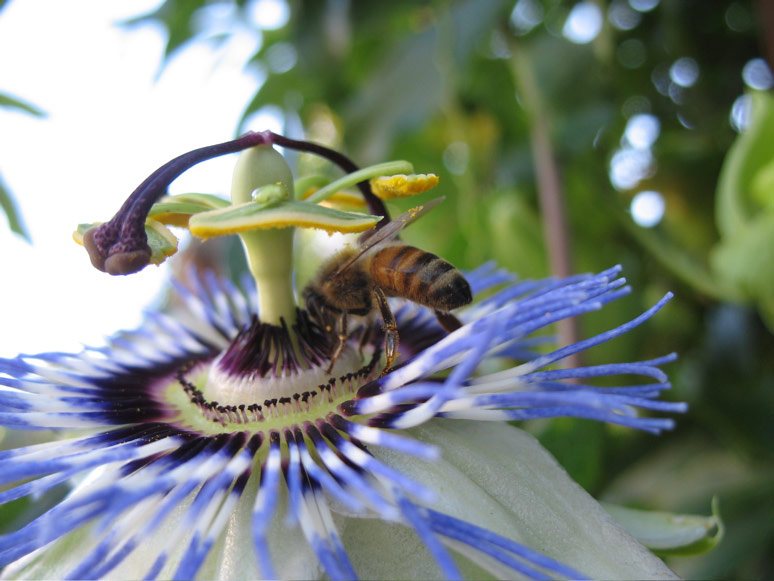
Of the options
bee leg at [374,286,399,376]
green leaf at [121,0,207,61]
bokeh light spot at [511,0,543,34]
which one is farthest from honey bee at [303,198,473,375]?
green leaf at [121,0,207,61]

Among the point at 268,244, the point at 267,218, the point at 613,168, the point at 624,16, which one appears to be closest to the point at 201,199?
the point at 268,244

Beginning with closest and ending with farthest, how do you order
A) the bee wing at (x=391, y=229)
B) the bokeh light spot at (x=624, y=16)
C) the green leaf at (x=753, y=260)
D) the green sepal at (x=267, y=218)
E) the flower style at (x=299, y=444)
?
the flower style at (x=299, y=444)
the green sepal at (x=267, y=218)
the bee wing at (x=391, y=229)
the green leaf at (x=753, y=260)
the bokeh light spot at (x=624, y=16)

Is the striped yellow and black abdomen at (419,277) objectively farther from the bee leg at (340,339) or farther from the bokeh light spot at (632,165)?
the bokeh light spot at (632,165)

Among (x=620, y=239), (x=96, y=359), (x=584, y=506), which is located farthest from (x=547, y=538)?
(x=620, y=239)

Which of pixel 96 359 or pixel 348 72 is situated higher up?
pixel 348 72

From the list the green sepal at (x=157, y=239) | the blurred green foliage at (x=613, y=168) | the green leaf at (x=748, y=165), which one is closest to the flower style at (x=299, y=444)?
the green sepal at (x=157, y=239)

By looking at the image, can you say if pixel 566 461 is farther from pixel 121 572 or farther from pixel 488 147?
pixel 488 147
